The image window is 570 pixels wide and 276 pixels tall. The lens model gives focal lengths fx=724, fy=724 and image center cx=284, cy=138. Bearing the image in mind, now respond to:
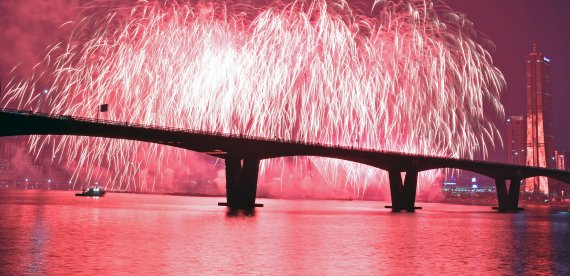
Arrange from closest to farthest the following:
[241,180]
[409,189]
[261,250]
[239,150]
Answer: [261,250], [239,150], [241,180], [409,189]

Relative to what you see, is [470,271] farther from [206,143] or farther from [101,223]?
[206,143]

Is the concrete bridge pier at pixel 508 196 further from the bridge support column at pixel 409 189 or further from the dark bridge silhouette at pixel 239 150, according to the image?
the bridge support column at pixel 409 189

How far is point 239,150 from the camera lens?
334 feet

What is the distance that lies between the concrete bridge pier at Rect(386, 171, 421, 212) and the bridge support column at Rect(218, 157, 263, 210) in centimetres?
3051

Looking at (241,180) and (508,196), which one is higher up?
(241,180)

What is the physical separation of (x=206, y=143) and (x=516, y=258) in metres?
59.2

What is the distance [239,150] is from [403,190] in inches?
1451

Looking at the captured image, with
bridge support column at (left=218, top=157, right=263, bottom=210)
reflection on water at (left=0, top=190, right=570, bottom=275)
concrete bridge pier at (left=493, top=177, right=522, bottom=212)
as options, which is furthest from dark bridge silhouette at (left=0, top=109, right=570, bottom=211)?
reflection on water at (left=0, top=190, right=570, bottom=275)

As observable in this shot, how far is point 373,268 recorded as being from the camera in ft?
123

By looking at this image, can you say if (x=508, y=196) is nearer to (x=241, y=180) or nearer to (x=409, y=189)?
(x=409, y=189)

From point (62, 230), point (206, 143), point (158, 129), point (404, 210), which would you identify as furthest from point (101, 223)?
point (404, 210)

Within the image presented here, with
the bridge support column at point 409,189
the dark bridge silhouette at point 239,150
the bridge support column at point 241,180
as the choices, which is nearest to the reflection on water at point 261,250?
the dark bridge silhouette at point 239,150

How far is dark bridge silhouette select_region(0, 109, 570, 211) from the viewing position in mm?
82188

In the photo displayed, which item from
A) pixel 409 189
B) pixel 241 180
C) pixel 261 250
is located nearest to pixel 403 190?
pixel 409 189
